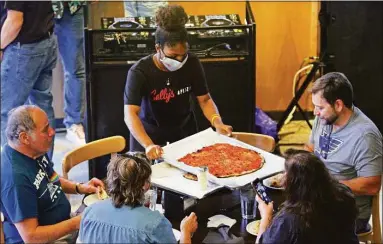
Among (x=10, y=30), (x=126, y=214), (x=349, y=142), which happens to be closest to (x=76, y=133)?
(x=10, y=30)

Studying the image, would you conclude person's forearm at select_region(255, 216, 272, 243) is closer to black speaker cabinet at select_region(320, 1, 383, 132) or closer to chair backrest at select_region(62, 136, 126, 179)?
chair backrest at select_region(62, 136, 126, 179)

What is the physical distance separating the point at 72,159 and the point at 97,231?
115 centimetres

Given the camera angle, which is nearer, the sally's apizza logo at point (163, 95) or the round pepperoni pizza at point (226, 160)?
the round pepperoni pizza at point (226, 160)

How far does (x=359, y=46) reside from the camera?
4895 millimetres

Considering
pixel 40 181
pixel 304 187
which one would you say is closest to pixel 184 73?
pixel 40 181

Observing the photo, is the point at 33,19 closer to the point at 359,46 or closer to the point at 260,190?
the point at 260,190

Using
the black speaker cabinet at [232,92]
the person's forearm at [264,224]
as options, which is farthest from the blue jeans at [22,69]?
the person's forearm at [264,224]

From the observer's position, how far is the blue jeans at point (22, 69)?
4.08 m

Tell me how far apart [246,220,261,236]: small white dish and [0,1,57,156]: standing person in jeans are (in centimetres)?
220

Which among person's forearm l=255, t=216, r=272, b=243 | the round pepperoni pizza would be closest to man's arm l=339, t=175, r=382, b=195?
the round pepperoni pizza

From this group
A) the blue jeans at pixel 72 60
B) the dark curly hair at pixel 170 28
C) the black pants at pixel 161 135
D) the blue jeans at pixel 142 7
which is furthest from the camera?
the blue jeans at pixel 72 60

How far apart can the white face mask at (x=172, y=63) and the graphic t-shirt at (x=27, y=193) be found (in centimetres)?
76

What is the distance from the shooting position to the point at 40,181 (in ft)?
8.48

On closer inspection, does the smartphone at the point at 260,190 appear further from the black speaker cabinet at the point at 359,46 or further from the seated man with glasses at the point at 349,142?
the black speaker cabinet at the point at 359,46
